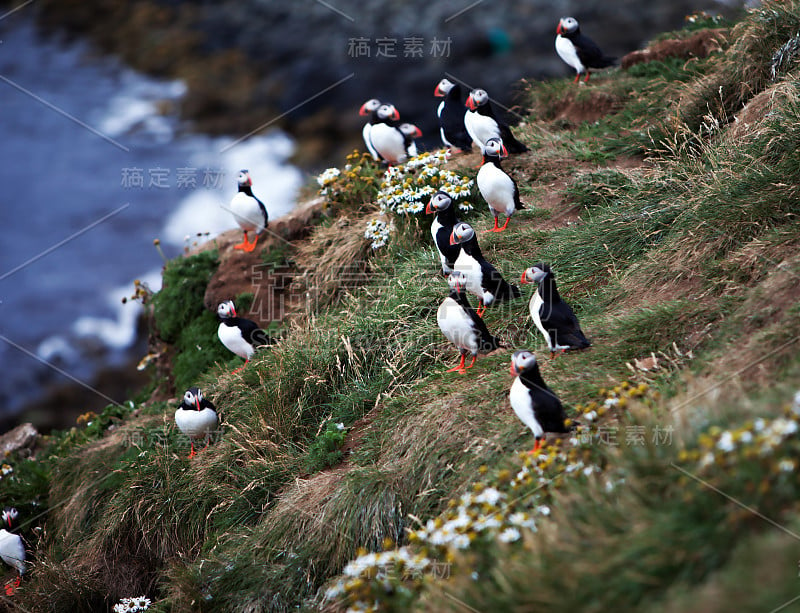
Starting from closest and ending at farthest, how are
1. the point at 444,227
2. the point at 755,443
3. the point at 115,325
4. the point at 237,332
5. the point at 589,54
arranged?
the point at 755,443
the point at 444,227
the point at 237,332
the point at 589,54
the point at 115,325

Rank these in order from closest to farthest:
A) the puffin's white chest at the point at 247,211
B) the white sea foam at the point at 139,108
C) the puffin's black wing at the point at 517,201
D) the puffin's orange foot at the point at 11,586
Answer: the puffin's orange foot at the point at 11,586
the puffin's black wing at the point at 517,201
the puffin's white chest at the point at 247,211
the white sea foam at the point at 139,108

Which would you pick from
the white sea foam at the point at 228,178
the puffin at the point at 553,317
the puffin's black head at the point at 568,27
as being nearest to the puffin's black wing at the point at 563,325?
the puffin at the point at 553,317

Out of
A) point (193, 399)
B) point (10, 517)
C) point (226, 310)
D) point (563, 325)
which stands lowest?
point (10, 517)

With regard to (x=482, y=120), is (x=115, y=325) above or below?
below

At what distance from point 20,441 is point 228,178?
5500mm

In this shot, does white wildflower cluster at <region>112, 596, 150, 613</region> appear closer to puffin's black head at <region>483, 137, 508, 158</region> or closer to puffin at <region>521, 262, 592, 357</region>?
puffin at <region>521, 262, 592, 357</region>

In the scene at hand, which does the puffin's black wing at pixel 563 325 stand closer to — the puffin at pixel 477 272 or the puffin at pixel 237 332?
the puffin at pixel 477 272

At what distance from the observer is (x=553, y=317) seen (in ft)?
13.3

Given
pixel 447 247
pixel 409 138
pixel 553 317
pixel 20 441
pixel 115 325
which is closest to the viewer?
pixel 553 317

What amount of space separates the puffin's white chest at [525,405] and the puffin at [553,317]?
67 centimetres

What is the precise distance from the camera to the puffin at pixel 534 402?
3.40 metres

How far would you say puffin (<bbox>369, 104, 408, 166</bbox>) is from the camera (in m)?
7.27

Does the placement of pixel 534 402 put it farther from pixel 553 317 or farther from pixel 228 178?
pixel 228 178

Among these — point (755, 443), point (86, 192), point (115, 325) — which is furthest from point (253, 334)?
point (86, 192)
